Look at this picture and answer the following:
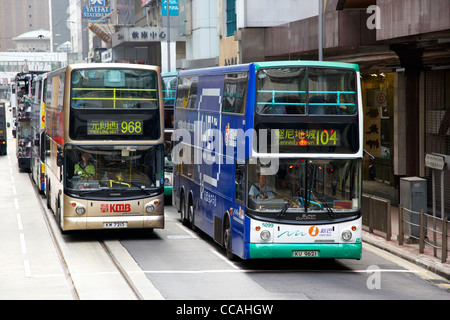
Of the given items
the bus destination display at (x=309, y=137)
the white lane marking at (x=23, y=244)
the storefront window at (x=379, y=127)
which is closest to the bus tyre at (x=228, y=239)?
the bus destination display at (x=309, y=137)

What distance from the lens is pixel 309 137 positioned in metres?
14.7

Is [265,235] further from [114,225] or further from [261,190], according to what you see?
[114,225]

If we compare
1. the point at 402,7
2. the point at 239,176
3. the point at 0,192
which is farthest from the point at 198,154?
the point at 0,192

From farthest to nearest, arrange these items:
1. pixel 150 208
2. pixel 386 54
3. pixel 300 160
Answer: pixel 386 54 < pixel 150 208 < pixel 300 160

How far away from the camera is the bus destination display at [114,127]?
1861 cm

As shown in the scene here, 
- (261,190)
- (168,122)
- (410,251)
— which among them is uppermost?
(168,122)

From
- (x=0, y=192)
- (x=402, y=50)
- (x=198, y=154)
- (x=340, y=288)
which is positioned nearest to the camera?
(x=340, y=288)

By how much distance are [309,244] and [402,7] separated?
6.98m

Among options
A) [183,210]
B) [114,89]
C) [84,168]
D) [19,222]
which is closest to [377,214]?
[183,210]

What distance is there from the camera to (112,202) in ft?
61.6

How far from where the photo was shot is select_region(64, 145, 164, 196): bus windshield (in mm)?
18594

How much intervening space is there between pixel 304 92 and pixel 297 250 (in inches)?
114

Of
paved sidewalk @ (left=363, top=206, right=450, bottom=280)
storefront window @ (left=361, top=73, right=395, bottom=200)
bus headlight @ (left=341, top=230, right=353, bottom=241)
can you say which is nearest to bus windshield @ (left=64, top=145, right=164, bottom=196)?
paved sidewalk @ (left=363, top=206, right=450, bottom=280)
